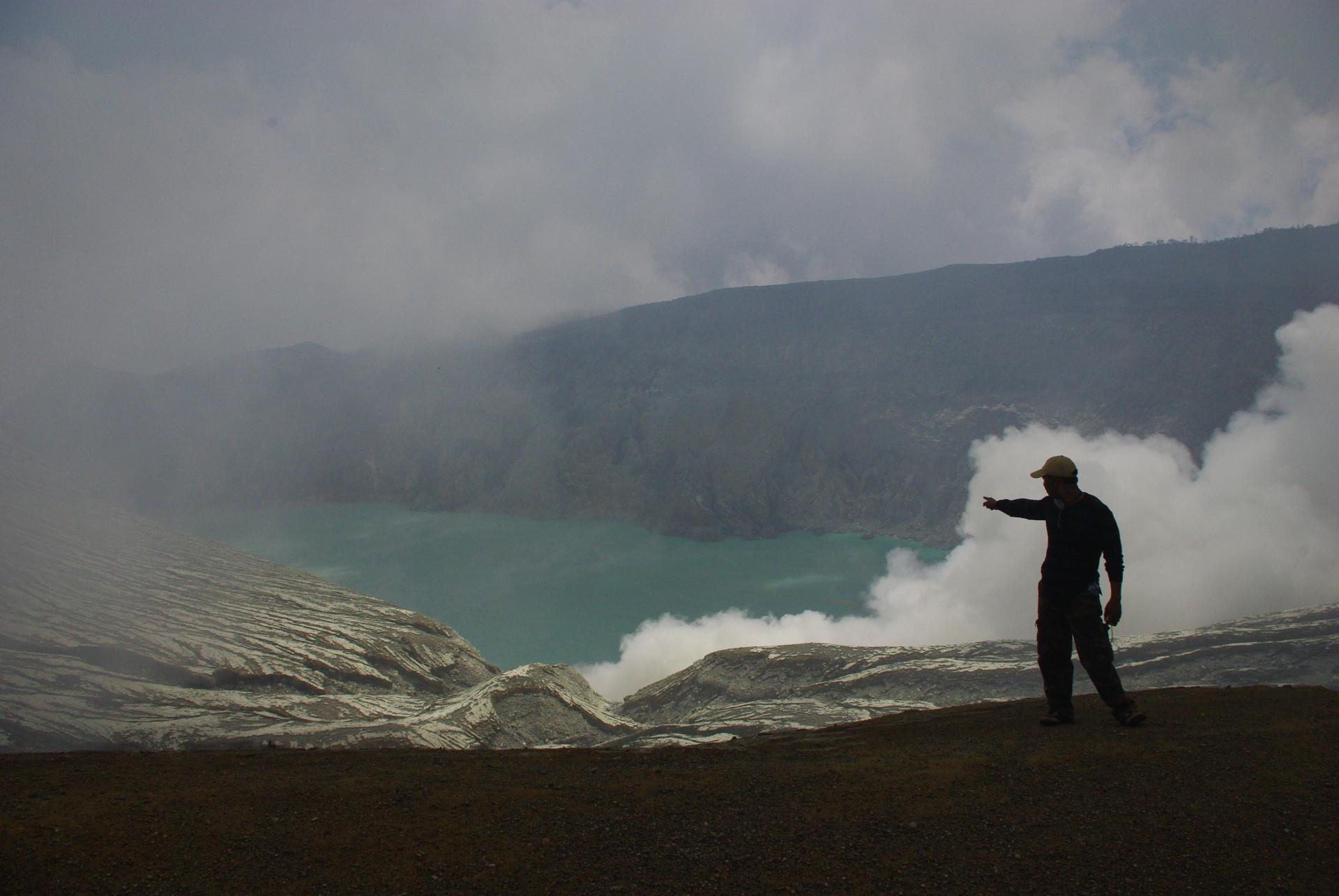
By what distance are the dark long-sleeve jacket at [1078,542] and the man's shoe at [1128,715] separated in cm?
117

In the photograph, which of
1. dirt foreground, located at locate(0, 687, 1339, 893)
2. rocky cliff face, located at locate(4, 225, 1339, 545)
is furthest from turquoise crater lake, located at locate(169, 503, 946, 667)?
dirt foreground, located at locate(0, 687, 1339, 893)

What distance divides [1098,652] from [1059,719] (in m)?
0.84

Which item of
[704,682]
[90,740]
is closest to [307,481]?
[704,682]

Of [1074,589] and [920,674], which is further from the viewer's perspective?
[920,674]

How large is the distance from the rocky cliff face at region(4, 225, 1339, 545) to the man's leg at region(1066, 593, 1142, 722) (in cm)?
7969

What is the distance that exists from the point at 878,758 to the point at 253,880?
16.9 ft

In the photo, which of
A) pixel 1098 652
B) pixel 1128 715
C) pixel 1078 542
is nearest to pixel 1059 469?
pixel 1078 542

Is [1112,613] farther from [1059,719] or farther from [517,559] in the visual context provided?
[517,559]

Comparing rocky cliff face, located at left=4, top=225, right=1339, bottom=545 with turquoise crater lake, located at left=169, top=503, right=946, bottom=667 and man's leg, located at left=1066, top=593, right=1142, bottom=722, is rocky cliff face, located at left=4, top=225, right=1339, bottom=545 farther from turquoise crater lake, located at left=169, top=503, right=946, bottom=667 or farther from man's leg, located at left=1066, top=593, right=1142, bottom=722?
man's leg, located at left=1066, top=593, right=1142, bottom=722

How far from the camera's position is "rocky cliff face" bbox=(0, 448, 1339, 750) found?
57.1 feet

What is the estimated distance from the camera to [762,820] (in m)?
5.74

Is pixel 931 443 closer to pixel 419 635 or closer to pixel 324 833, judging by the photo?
pixel 419 635

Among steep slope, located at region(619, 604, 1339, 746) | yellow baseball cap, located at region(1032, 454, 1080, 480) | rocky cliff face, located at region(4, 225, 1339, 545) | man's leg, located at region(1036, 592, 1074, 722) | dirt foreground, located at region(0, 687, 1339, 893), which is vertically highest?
rocky cliff face, located at region(4, 225, 1339, 545)

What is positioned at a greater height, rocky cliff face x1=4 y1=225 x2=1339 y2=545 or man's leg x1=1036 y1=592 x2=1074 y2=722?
rocky cliff face x1=4 y1=225 x2=1339 y2=545
